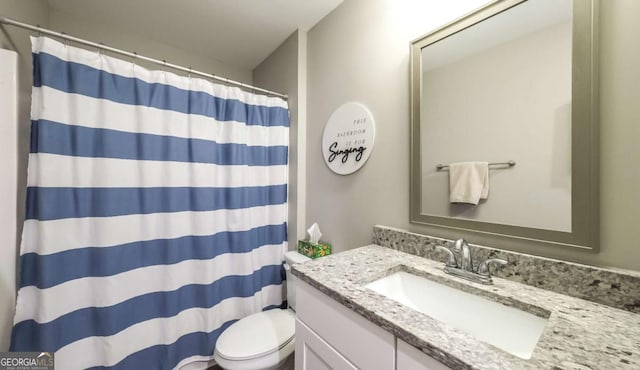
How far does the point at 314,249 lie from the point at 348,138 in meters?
0.74

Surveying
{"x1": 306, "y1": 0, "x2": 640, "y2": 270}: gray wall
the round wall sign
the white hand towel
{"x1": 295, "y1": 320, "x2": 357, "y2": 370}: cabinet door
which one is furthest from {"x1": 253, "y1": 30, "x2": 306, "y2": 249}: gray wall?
the white hand towel

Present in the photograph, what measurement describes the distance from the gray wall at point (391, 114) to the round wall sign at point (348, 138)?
0.15ft

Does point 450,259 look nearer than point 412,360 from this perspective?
No

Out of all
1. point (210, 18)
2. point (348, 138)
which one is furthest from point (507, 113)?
point (210, 18)

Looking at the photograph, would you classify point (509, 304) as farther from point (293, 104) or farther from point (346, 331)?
point (293, 104)

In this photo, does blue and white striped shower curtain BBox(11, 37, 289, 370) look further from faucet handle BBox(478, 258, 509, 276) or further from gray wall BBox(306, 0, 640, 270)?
faucet handle BBox(478, 258, 509, 276)

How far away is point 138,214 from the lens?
1213 millimetres

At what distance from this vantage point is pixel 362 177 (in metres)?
1.31

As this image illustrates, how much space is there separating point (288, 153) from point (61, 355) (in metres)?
1.58

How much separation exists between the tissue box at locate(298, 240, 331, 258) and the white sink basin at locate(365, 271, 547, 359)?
619 mm

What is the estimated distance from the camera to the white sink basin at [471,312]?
0.63 m

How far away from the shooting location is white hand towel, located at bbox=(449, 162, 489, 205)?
89 cm

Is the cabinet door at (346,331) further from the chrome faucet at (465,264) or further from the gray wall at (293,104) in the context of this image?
the gray wall at (293,104)

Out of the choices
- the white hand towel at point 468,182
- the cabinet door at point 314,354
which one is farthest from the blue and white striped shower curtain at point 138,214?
the white hand towel at point 468,182
